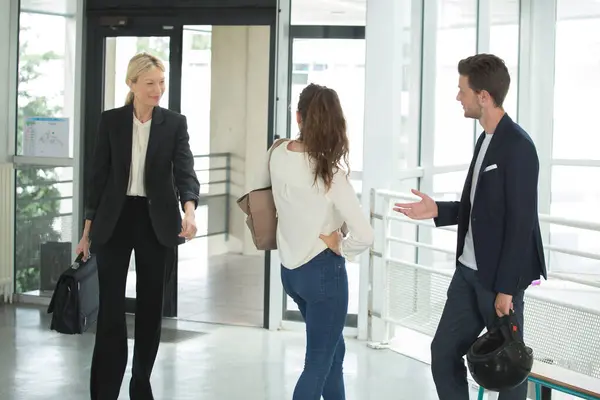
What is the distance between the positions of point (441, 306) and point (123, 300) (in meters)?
2.41

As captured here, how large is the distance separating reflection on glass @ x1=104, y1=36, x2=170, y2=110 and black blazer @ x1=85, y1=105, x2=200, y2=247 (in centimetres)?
304

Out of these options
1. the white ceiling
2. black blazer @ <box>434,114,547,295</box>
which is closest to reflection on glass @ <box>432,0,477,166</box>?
the white ceiling

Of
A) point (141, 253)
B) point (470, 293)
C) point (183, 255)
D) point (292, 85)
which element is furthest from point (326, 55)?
point (470, 293)

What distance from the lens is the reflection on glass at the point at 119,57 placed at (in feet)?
24.3

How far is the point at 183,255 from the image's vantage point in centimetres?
740

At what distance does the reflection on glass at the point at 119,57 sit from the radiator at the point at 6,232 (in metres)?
1.00

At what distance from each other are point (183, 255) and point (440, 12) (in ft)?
8.98

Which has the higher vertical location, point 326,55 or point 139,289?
point 326,55

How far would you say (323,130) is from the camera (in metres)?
3.68

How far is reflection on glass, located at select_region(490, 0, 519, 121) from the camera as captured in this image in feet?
29.8

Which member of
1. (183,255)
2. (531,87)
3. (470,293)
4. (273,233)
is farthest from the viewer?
(531,87)

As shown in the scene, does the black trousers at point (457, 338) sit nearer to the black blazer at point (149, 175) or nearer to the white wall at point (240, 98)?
the black blazer at point (149, 175)

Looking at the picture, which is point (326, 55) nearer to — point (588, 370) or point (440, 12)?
point (440, 12)

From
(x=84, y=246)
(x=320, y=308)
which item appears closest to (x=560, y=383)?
(x=320, y=308)
